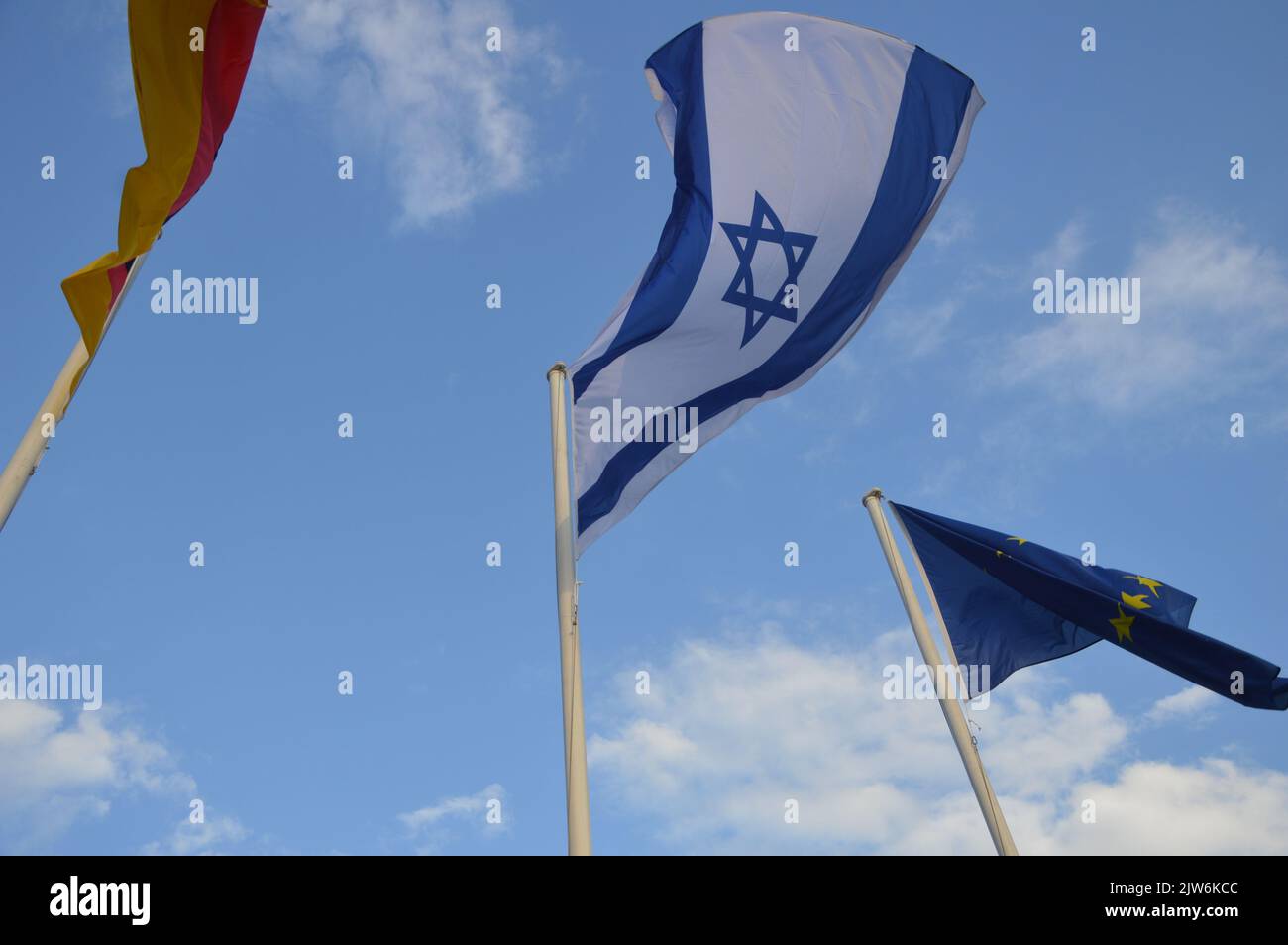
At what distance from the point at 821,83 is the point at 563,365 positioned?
520 cm

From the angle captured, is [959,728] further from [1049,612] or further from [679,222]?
[679,222]

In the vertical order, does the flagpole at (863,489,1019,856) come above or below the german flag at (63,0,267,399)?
below

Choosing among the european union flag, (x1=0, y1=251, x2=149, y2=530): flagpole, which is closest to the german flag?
(x1=0, y1=251, x2=149, y2=530): flagpole

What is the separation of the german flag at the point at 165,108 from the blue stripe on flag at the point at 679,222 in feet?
12.0

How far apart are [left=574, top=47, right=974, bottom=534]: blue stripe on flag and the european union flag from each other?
3.43 m

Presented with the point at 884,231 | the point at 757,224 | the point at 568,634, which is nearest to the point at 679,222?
the point at 757,224

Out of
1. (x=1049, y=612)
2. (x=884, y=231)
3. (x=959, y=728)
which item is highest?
(x=884, y=231)

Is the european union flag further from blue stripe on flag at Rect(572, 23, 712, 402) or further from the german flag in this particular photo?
the german flag

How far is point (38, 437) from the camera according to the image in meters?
7.33

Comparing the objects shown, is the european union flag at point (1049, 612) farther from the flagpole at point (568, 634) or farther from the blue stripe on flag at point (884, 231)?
the flagpole at point (568, 634)

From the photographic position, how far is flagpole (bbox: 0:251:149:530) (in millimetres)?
7074

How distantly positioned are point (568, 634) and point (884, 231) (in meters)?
6.46
